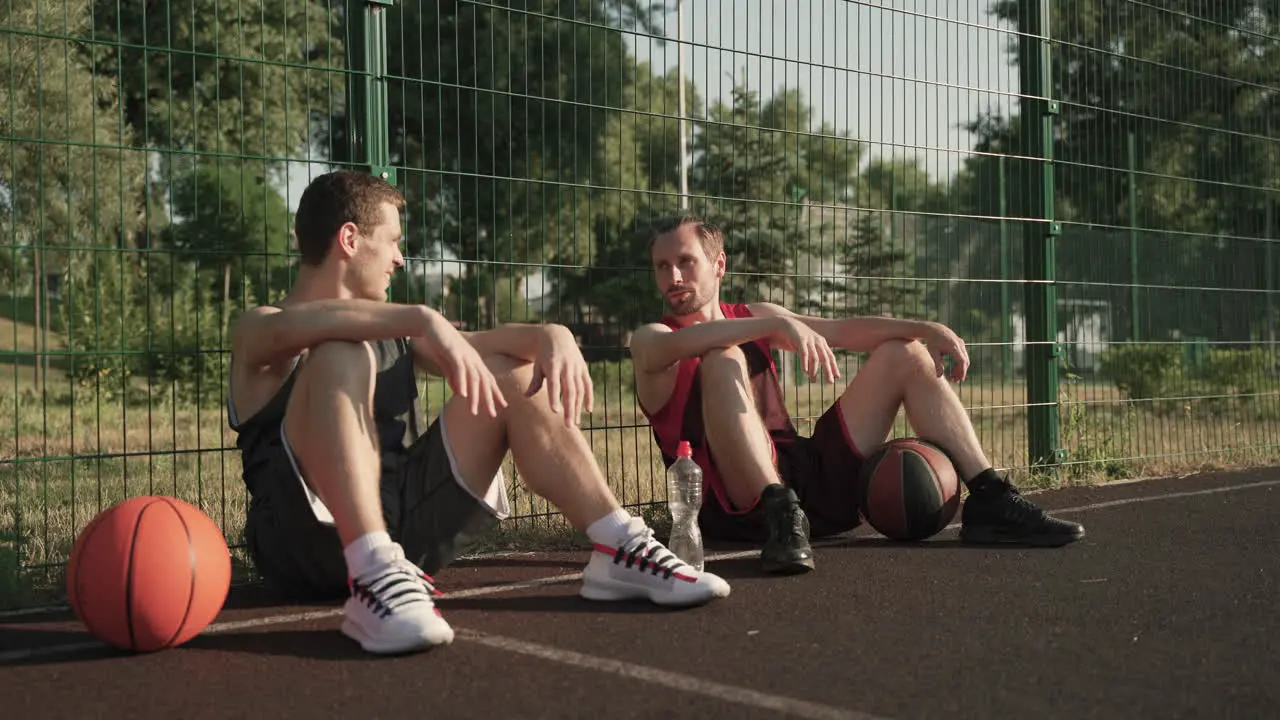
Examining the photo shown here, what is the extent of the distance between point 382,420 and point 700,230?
1.66 metres

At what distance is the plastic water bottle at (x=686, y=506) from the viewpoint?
4.63m

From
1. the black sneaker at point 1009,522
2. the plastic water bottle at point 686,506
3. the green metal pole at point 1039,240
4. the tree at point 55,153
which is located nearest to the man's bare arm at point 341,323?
the plastic water bottle at point 686,506

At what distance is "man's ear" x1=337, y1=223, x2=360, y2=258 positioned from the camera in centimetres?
407

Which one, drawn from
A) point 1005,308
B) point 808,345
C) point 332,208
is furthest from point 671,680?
point 1005,308

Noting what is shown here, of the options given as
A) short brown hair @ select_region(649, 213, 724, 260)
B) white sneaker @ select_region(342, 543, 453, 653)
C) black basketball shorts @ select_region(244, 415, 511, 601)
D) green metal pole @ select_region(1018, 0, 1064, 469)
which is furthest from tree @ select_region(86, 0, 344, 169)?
white sneaker @ select_region(342, 543, 453, 653)

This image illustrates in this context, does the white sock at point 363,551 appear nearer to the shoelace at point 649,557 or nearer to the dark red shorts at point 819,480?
the shoelace at point 649,557

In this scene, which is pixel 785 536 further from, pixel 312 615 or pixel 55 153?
pixel 55 153

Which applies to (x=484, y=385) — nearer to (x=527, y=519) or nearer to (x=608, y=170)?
(x=527, y=519)

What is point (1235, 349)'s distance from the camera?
9.34 meters

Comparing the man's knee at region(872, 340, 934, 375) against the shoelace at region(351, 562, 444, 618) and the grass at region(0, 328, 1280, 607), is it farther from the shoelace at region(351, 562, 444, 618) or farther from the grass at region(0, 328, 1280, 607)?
the shoelace at region(351, 562, 444, 618)

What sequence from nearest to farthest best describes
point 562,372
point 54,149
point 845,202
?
point 562,372, point 845,202, point 54,149

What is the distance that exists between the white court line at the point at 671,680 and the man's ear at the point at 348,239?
119cm

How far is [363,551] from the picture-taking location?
3.51m

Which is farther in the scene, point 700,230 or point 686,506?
point 700,230
